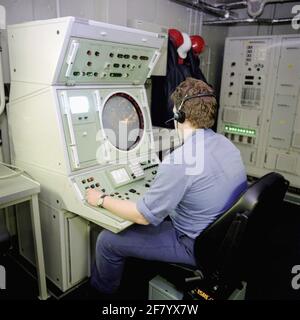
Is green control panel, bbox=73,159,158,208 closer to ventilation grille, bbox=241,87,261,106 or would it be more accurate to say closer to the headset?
the headset

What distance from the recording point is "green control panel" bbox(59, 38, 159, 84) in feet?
4.63

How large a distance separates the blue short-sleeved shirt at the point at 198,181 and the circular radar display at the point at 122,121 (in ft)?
1.93

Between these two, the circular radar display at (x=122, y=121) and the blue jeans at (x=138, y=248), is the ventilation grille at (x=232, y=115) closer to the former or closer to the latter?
the circular radar display at (x=122, y=121)

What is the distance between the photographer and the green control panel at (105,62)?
1411mm

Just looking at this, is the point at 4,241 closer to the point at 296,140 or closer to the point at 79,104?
the point at 79,104

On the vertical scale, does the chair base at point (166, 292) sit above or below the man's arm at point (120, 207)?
below

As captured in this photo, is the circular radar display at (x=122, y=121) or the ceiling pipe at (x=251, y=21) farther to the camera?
the ceiling pipe at (x=251, y=21)

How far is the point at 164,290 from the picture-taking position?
1.45 metres

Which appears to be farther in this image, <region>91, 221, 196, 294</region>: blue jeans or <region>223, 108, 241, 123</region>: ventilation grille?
<region>223, 108, 241, 123</region>: ventilation grille

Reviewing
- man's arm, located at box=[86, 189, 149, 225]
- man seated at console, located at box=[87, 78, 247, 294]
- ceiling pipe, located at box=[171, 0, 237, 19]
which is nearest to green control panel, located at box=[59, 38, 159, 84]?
man seated at console, located at box=[87, 78, 247, 294]

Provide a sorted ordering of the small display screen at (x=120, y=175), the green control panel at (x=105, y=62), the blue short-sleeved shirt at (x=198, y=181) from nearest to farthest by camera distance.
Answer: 1. the blue short-sleeved shirt at (x=198, y=181)
2. the green control panel at (x=105, y=62)
3. the small display screen at (x=120, y=175)

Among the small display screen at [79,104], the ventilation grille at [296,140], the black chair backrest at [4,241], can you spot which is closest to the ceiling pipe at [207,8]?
the ventilation grille at [296,140]
